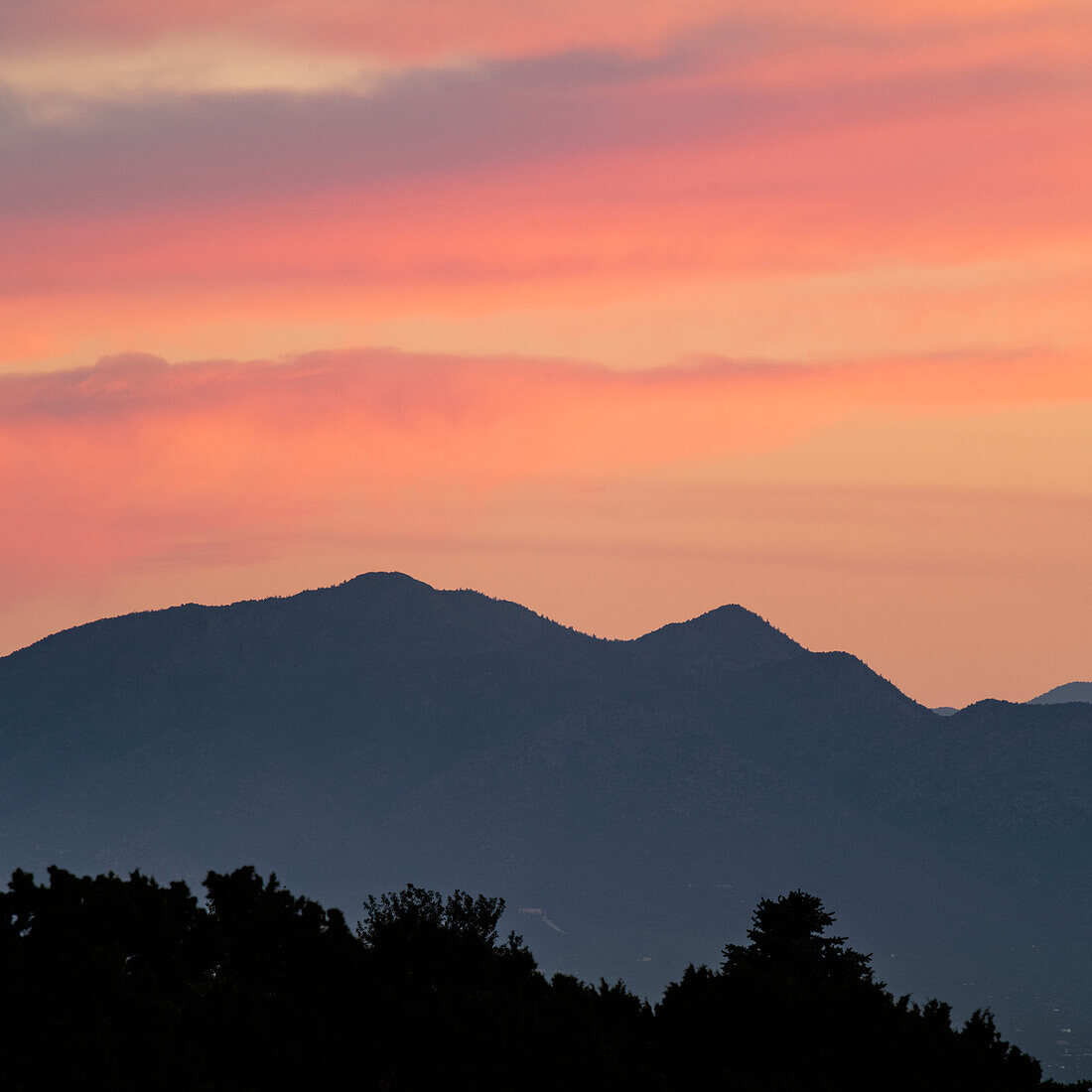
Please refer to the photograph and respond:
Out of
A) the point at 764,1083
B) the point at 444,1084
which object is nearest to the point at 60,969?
the point at 444,1084

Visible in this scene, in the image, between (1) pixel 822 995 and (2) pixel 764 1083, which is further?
(1) pixel 822 995

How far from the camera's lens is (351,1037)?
49031 millimetres

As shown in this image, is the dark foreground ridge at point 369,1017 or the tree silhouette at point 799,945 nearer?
the dark foreground ridge at point 369,1017

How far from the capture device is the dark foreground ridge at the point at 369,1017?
44.9 m

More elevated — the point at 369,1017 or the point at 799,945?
the point at 369,1017

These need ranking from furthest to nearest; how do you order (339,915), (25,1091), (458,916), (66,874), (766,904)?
(458,916) → (766,904) → (339,915) → (66,874) → (25,1091)

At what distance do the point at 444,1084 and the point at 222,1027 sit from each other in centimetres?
643

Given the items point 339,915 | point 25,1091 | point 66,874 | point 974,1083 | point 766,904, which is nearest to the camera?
point 25,1091

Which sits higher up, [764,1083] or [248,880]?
[248,880]

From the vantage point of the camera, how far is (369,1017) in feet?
164

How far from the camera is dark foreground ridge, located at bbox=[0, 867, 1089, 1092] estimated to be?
44.9m

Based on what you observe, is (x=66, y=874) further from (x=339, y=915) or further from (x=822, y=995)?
(x=822, y=995)

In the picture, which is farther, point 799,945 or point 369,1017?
point 799,945

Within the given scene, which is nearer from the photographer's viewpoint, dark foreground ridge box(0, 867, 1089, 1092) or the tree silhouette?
dark foreground ridge box(0, 867, 1089, 1092)
